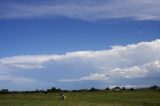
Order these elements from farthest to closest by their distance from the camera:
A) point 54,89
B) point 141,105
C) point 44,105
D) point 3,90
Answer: point 54,89
point 3,90
point 141,105
point 44,105

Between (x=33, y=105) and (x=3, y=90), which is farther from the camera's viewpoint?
(x=3, y=90)

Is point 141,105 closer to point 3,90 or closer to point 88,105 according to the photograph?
point 88,105

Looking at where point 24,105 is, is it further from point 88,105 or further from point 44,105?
point 88,105

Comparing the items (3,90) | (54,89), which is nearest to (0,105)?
(3,90)

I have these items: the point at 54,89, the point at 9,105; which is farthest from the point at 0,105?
the point at 54,89

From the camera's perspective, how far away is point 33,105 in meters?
55.6

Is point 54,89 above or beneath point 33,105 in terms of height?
above

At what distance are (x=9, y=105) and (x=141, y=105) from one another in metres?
20.3

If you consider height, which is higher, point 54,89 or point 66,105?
point 54,89

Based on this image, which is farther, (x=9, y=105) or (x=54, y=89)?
(x=54, y=89)

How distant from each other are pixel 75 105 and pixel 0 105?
1106cm

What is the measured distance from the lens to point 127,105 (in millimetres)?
57594

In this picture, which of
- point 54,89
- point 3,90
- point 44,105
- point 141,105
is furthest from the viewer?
point 54,89

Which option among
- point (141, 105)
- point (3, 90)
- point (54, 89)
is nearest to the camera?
point (141, 105)
